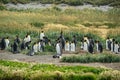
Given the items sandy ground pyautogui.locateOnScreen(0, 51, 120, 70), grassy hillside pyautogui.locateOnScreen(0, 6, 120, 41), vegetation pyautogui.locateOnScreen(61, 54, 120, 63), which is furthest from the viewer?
grassy hillside pyautogui.locateOnScreen(0, 6, 120, 41)

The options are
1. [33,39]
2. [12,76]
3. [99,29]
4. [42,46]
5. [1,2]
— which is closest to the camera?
[12,76]

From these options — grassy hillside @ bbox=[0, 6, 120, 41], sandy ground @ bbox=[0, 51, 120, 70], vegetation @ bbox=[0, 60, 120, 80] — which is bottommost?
grassy hillside @ bbox=[0, 6, 120, 41]

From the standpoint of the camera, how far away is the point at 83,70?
20828 mm

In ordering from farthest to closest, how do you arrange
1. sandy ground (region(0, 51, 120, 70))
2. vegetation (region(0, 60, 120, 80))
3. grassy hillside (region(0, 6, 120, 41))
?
grassy hillside (region(0, 6, 120, 41))
sandy ground (region(0, 51, 120, 70))
vegetation (region(0, 60, 120, 80))

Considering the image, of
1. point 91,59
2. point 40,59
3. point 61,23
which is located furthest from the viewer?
point 61,23

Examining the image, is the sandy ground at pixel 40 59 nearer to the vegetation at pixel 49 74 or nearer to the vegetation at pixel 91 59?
the vegetation at pixel 91 59

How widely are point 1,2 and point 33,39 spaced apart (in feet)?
82.7

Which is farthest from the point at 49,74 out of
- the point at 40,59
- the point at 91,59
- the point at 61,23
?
the point at 61,23

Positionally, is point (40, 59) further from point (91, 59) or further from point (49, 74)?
point (49, 74)

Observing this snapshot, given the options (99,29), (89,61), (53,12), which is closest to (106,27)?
(99,29)

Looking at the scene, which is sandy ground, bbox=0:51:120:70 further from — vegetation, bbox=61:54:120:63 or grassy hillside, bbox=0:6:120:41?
grassy hillside, bbox=0:6:120:41

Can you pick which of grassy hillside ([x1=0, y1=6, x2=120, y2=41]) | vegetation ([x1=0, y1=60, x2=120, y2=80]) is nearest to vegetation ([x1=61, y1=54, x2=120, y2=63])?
vegetation ([x1=0, y1=60, x2=120, y2=80])

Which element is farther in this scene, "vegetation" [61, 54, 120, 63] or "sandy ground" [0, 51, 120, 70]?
"vegetation" [61, 54, 120, 63]

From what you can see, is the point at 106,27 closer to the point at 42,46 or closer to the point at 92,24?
the point at 92,24
